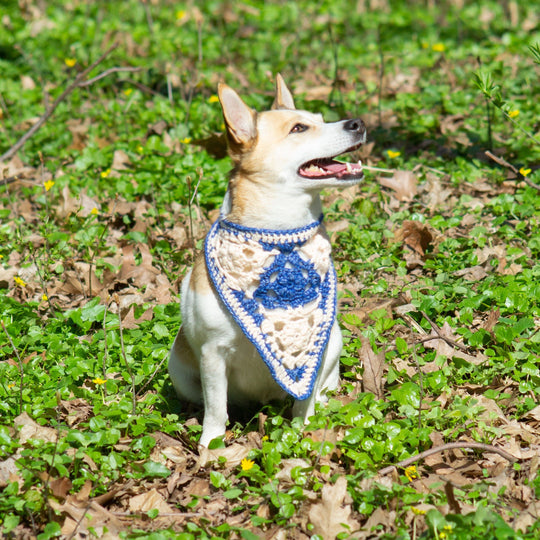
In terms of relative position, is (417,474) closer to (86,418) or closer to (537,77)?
(86,418)

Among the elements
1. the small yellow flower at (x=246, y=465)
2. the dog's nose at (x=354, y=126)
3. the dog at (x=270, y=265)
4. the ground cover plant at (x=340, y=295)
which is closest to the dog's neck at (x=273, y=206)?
the dog at (x=270, y=265)

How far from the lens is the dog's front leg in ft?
12.3

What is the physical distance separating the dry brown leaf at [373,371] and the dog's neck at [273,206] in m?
0.99

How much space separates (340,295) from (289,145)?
167cm

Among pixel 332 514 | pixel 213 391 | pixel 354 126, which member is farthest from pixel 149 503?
pixel 354 126

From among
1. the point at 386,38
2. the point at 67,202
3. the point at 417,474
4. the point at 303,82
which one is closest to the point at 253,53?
the point at 303,82

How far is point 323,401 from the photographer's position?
13.4 feet

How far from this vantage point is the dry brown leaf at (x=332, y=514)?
10.3 feet

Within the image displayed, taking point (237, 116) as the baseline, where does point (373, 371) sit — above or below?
below

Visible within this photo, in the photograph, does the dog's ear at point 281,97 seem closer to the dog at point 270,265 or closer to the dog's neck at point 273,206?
the dog at point 270,265

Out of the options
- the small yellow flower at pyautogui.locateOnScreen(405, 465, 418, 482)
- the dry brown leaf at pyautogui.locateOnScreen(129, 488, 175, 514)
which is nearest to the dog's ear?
the small yellow flower at pyautogui.locateOnScreen(405, 465, 418, 482)

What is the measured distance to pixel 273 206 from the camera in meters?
3.64

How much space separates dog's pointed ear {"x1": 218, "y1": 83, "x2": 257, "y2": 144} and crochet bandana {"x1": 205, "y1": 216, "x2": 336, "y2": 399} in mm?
472

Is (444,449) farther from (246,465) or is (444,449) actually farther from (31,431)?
(31,431)
